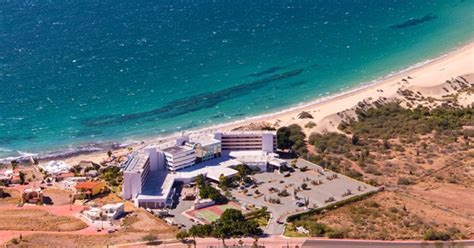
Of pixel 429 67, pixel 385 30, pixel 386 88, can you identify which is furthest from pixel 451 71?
pixel 385 30

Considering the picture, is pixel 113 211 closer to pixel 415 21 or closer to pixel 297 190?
pixel 297 190

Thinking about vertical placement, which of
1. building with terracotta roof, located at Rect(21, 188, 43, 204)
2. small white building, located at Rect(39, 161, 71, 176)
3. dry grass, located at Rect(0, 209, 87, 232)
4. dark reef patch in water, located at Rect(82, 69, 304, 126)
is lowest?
dry grass, located at Rect(0, 209, 87, 232)

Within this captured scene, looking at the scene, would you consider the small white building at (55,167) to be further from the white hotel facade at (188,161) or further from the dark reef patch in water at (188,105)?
the dark reef patch in water at (188,105)

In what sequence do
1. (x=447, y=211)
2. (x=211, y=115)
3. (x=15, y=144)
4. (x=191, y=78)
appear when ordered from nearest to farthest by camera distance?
(x=447, y=211), (x=15, y=144), (x=211, y=115), (x=191, y=78)

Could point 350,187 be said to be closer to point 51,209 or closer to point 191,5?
point 51,209

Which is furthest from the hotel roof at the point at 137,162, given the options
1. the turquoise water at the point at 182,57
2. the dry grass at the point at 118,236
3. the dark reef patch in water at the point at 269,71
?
the dark reef patch in water at the point at 269,71

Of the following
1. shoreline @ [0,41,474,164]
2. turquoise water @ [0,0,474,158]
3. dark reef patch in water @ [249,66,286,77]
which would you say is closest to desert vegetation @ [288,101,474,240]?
shoreline @ [0,41,474,164]

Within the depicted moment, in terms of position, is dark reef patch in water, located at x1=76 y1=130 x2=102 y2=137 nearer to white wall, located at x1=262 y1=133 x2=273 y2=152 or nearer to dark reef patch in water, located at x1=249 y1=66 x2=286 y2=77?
white wall, located at x1=262 y1=133 x2=273 y2=152
